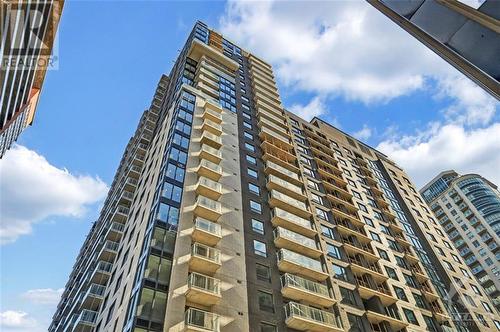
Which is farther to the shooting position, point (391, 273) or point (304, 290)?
point (391, 273)

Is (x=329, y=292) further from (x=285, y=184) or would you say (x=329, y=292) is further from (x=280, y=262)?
(x=285, y=184)

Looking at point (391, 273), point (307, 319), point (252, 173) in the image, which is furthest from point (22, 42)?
point (391, 273)

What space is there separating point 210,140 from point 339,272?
812 inches

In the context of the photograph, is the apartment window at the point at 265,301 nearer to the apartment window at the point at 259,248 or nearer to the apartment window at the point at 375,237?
the apartment window at the point at 259,248

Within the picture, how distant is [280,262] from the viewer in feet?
97.1

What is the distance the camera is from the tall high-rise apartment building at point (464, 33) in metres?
3.54

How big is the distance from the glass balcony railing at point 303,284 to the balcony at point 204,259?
6.66 meters

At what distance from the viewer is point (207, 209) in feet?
95.3

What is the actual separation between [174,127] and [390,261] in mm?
32337

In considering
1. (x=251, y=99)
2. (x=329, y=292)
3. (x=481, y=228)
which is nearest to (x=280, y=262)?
(x=329, y=292)

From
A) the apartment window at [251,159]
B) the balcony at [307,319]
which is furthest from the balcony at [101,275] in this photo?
the apartment window at [251,159]

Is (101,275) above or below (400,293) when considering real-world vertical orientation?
above

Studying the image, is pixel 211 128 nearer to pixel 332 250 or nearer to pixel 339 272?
pixel 332 250

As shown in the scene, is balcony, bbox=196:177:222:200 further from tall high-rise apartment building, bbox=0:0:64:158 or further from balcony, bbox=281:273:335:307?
tall high-rise apartment building, bbox=0:0:64:158
